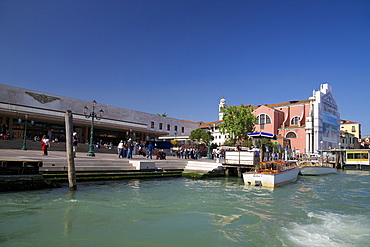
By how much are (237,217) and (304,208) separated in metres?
3.32

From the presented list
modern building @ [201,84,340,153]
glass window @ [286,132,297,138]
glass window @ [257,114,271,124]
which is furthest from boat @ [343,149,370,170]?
glass window @ [257,114,271,124]

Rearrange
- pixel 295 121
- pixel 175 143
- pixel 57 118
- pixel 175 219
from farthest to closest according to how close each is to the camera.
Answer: pixel 295 121 < pixel 175 143 < pixel 57 118 < pixel 175 219

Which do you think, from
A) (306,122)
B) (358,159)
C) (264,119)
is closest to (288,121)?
(264,119)

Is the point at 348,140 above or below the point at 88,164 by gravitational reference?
above

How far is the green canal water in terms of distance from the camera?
6.91 meters

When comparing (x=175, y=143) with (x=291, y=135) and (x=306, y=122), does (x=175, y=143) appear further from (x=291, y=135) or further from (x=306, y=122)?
(x=306, y=122)

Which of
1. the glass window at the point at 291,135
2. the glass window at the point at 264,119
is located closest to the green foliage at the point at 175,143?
the glass window at the point at 264,119

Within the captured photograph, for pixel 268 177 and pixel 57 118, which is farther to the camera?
pixel 57 118

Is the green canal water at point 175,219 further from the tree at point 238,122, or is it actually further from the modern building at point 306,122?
the modern building at point 306,122

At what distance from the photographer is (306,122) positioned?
53.6 metres

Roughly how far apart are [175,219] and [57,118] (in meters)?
27.5

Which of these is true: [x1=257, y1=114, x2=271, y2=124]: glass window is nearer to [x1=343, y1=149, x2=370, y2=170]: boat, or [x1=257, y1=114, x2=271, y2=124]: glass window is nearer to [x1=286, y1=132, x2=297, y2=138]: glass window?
[x1=286, y1=132, x2=297, y2=138]: glass window

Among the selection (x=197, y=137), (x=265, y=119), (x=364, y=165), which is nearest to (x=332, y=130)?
(x=265, y=119)

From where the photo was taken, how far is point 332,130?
59750mm
